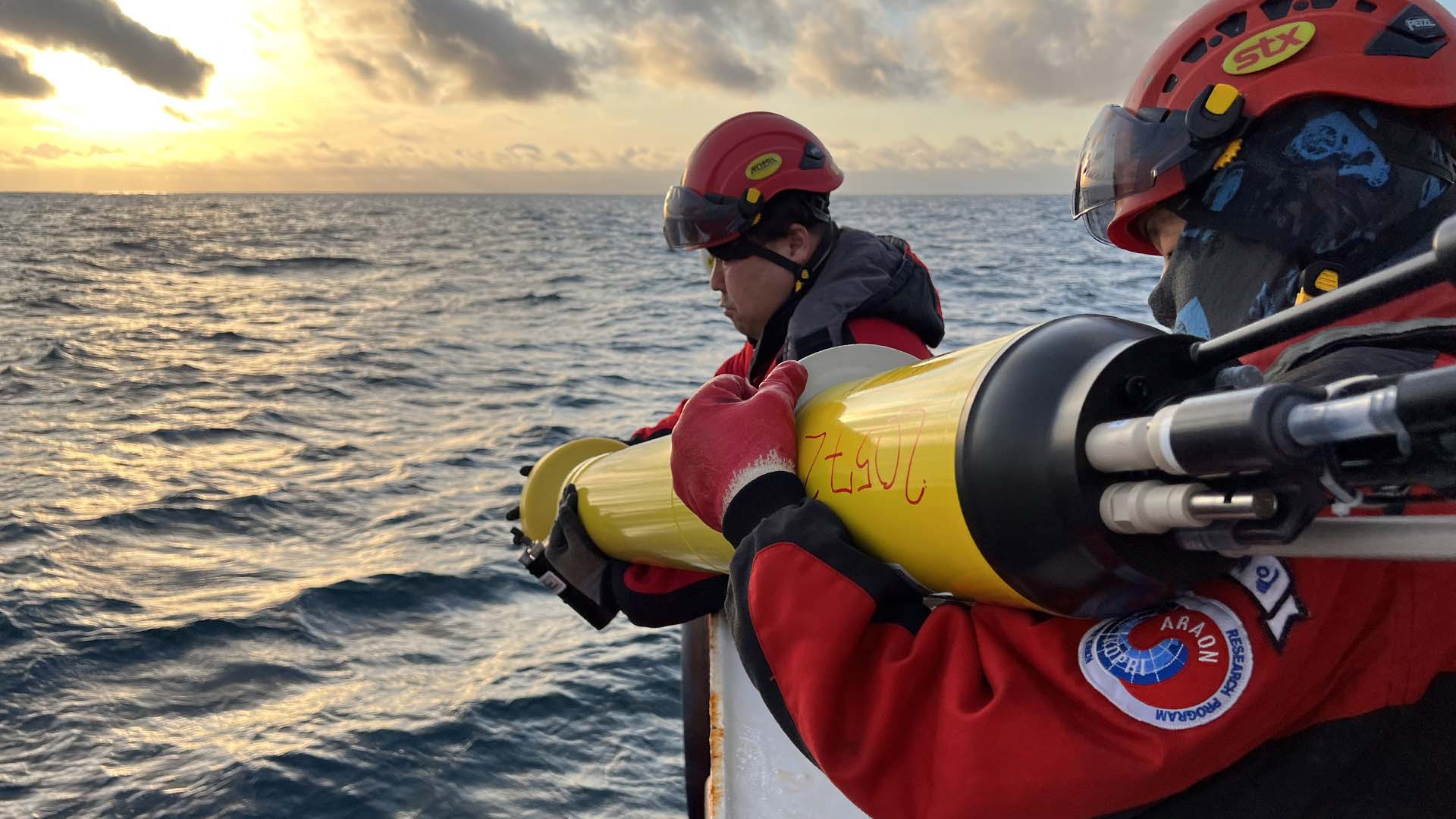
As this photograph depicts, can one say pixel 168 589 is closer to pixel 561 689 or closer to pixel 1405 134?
pixel 561 689

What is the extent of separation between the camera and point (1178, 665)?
51.3 inches

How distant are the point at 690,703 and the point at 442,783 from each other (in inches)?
53.2

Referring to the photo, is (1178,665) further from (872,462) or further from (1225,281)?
(1225,281)

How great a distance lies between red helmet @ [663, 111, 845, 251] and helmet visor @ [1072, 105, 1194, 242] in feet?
6.55

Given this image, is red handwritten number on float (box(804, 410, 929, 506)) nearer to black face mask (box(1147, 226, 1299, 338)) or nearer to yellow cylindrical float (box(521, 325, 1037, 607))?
yellow cylindrical float (box(521, 325, 1037, 607))

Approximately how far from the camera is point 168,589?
6.93m

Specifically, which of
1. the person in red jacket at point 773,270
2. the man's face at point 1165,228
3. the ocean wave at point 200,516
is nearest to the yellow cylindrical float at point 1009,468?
the man's face at point 1165,228

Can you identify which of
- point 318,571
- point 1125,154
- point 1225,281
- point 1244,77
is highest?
point 1244,77

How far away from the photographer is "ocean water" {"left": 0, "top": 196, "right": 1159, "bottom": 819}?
4.91 metres

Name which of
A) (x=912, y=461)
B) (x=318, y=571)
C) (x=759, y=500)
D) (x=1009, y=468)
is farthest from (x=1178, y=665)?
(x=318, y=571)

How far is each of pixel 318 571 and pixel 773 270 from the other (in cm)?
481

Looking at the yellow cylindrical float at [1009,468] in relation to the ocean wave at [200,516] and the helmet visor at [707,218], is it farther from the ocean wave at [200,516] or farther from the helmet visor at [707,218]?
the ocean wave at [200,516]

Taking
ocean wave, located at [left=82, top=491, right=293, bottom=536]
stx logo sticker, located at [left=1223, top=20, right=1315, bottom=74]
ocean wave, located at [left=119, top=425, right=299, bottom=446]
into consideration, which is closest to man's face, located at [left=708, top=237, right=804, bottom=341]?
stx logo sticker, located at [left=1223, top=20, right=1315, bottom=74]

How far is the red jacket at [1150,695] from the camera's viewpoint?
1283mm
